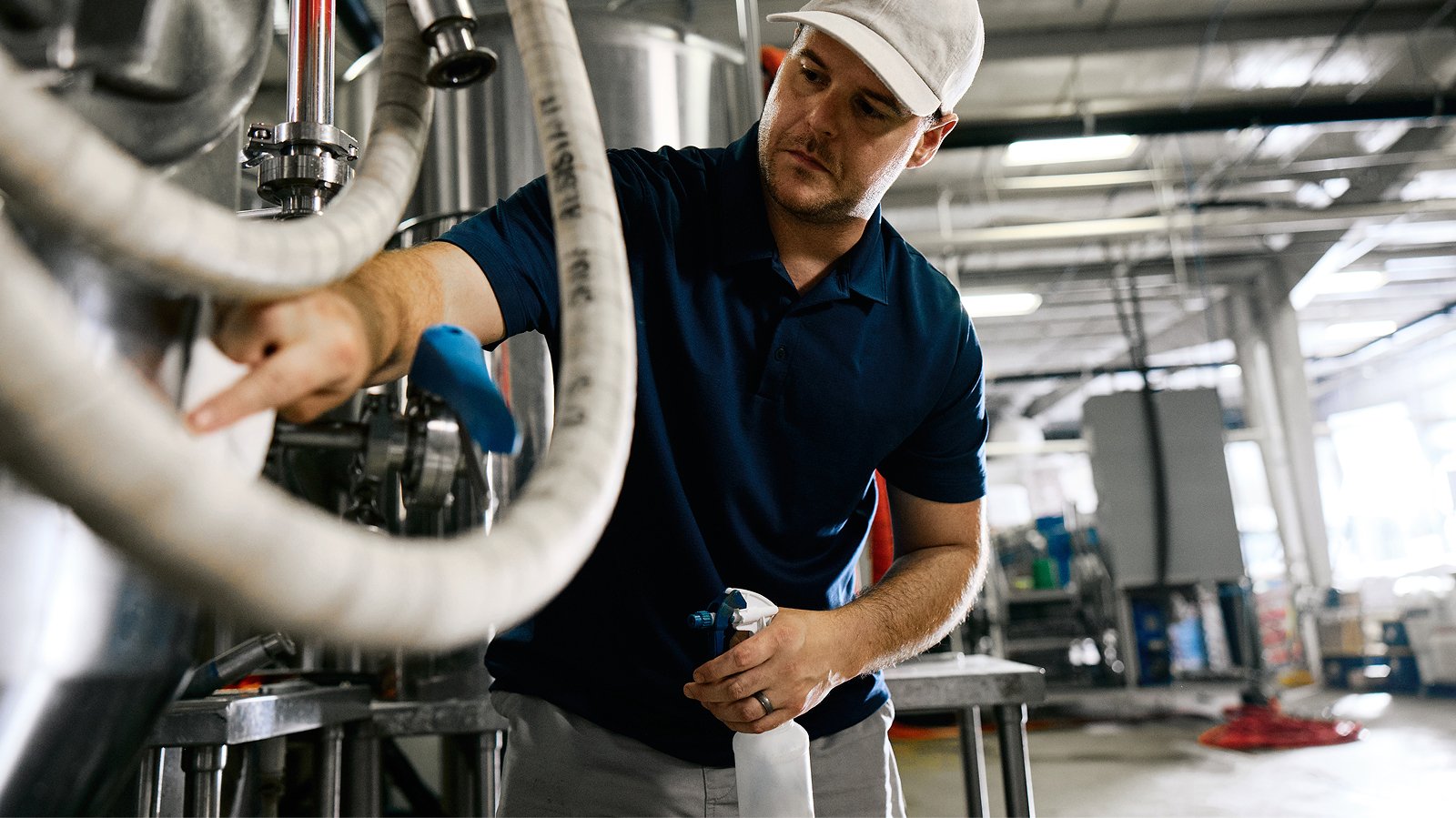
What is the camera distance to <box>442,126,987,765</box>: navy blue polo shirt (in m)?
0.87

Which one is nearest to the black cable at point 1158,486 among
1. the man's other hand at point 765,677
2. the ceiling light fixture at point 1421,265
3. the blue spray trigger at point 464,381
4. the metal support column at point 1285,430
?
the metal support column at point 1285,430

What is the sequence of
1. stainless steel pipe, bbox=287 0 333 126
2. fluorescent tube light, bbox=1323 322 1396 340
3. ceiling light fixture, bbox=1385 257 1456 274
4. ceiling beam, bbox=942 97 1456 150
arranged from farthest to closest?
1. fluorescent tube light, bbox=1323 322 1396 340
2. ceiling light fixture, bbox=1385 257 1456 274
3. ceiling beam, bbox=942 97 1456 150
4. stainless steel pipe, bbox=287 0 333 126

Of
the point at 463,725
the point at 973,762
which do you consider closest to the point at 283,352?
the point at 463,725

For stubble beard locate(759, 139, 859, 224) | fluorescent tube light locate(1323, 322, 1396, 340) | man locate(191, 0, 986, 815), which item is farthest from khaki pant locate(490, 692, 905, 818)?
fluorescent tube light locate(1323, 322, 1396, 340)

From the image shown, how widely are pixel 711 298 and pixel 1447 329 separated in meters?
9.32

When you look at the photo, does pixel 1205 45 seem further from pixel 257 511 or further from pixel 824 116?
pixel 257 511

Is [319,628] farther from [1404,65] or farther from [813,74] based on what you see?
[1404,65]

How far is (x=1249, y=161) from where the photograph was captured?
5.86 metres

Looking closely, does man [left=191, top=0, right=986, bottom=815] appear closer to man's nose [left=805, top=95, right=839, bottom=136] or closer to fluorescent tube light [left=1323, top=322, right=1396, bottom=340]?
man's nose [left=805, top=95, right=839, bottom=136]

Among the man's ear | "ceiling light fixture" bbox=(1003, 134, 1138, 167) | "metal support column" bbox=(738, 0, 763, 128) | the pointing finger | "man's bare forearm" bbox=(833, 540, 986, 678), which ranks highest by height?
"ceiling light fixture" bbox=(1003, 134, 1138, 167)

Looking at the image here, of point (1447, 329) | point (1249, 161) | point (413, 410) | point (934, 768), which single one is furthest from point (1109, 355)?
point (413, 410)

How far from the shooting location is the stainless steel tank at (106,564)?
0.41 m

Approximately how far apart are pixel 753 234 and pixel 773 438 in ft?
0.64

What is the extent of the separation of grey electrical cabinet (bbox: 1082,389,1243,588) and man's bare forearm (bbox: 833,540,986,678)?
4.36 metres
